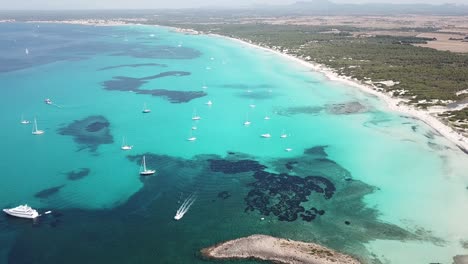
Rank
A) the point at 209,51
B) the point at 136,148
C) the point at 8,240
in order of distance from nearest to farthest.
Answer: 1. the point at 8,240
2. the point at 136,148
3. the point at 209,51

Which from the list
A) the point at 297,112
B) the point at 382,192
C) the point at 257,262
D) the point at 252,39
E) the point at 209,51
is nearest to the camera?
the point at 257,262

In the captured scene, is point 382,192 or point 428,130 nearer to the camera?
point 382,192

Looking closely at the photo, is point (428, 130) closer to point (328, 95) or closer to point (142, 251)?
point (328, 95)

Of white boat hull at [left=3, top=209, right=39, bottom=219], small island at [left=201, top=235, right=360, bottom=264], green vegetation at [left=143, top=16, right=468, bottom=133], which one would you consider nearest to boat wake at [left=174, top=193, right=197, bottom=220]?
small island at [left=201, top=235, right=360, bottom=264]

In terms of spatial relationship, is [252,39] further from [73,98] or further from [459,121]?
[459,121]

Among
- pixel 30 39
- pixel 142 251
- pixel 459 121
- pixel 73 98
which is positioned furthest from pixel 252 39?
pixel 142 251

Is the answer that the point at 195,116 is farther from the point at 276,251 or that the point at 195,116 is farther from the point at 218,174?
the point at 276,251
